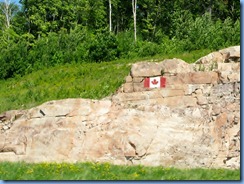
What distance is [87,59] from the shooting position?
25.6 meters

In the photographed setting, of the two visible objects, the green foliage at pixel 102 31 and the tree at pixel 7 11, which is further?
the tree at pixel 7 11

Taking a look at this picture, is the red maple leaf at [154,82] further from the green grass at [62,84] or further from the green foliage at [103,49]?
the green foliage at [103,49]

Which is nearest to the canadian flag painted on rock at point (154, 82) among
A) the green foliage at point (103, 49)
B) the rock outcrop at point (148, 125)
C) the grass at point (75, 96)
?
the rock outcrop at point (148, 125)

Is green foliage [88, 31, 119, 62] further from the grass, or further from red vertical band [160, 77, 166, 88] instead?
red vertical band [160, 77, 166, 88]

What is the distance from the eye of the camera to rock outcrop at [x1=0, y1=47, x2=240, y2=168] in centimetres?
889

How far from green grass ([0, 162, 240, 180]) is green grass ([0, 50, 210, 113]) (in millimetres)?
5827

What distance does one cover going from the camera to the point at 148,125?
9.27 meters

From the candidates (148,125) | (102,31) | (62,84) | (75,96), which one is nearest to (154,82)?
(148,125)

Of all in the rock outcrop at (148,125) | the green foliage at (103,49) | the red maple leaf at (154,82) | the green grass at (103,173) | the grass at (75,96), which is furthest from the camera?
the green foliage at (103,49)

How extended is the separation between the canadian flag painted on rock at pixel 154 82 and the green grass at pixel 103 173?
2.66m

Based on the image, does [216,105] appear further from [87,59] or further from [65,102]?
[87,59]

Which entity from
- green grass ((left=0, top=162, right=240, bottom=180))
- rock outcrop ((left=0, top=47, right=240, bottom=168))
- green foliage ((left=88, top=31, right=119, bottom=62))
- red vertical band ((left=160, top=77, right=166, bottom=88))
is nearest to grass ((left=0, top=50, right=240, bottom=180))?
green grass ((left=0, top=162, right=240, bottom=180))

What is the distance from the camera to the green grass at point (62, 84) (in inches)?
602

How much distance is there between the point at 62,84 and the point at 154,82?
904cm
